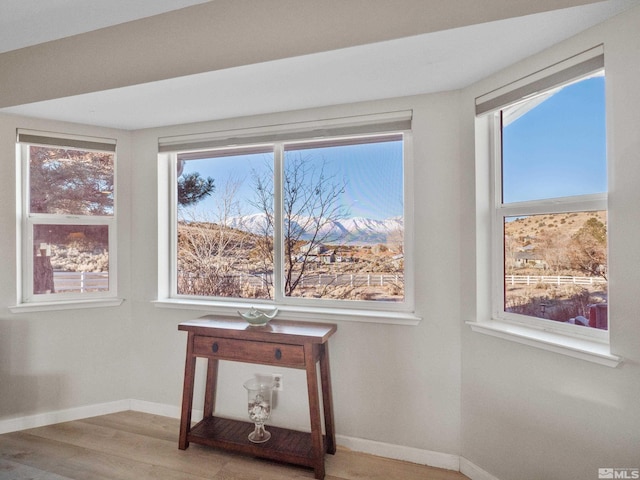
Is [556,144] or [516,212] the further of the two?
[516,212]

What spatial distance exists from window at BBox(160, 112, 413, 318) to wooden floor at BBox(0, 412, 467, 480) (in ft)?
3.00

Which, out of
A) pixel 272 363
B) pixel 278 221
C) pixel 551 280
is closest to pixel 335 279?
pixel 278 221

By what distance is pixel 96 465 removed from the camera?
205 centimetres

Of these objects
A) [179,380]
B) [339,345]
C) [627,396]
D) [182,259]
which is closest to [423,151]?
[339,345]

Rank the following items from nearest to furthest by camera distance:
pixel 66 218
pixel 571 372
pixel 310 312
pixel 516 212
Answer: pixel 571 372 < pixel 516 212 < pixel 310 312 < pixel 66 218

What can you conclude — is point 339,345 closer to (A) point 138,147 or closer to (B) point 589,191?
(B) point 589,191

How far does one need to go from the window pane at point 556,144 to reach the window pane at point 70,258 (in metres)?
2.83

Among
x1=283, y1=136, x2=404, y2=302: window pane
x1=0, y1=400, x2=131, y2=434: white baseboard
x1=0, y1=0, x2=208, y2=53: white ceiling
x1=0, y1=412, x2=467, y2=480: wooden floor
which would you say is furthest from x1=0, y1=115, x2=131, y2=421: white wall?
x1=283, y1=136, x2=404, y2=302: window pane

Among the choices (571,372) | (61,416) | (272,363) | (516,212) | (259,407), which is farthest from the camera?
(61,416)

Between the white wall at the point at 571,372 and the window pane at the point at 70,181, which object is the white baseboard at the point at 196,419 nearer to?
the white wall at the point at 571,372

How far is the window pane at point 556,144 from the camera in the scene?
1.55m

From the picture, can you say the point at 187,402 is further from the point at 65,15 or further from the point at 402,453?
the point at 65,15

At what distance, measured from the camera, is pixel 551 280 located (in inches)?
68.7

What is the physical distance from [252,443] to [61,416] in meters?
1.50
